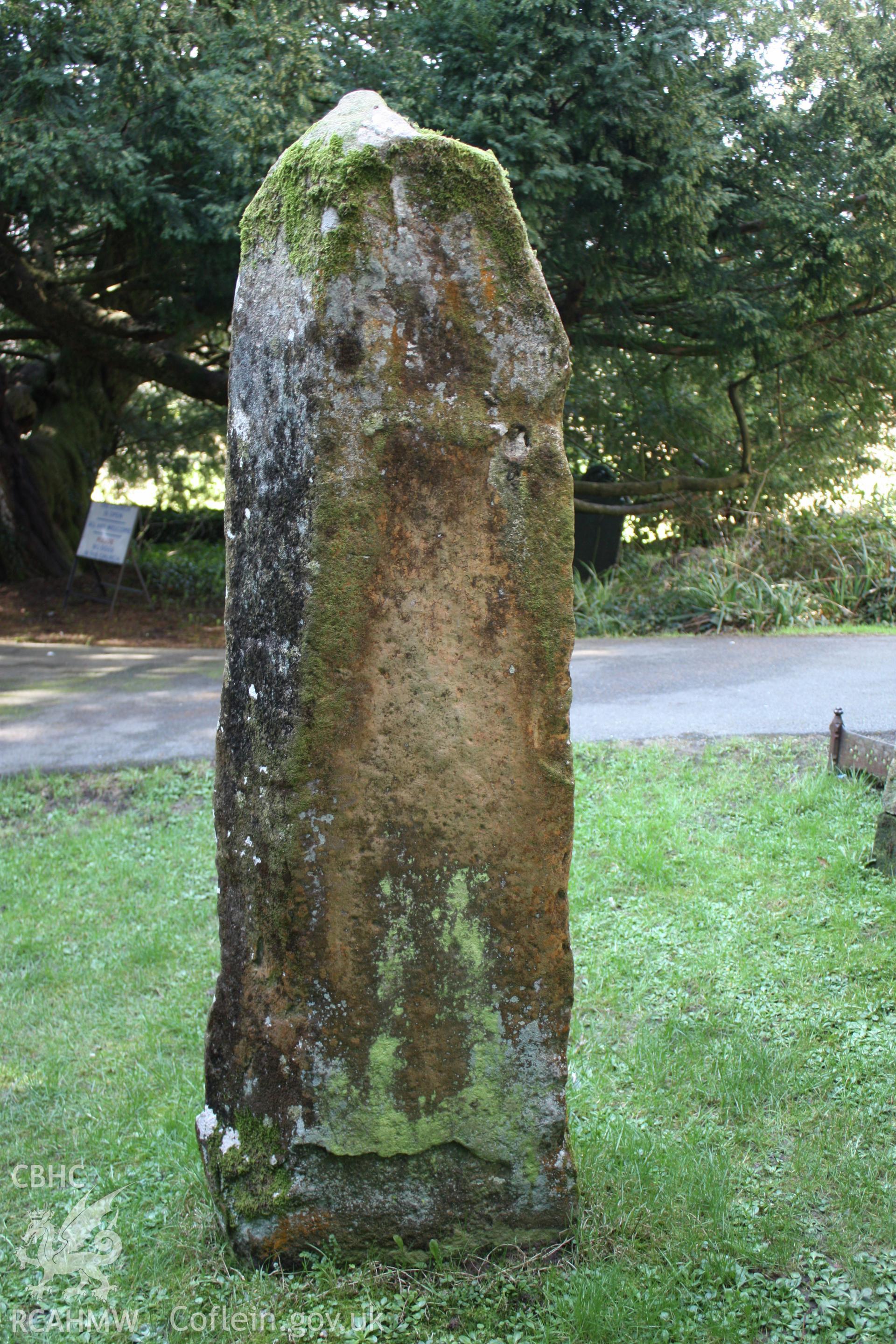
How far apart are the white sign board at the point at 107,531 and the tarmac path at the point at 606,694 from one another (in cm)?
206

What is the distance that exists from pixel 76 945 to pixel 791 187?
9644 millimetres

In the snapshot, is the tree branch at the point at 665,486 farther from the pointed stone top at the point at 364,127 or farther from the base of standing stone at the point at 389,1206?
the base of standing stone at the point at 389,1206

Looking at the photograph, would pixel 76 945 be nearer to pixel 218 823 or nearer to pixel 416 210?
pixel 218 823

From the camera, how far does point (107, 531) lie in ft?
41.9

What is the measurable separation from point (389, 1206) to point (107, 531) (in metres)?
11.4

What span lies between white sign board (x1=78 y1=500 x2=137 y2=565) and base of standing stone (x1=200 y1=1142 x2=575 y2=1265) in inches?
429

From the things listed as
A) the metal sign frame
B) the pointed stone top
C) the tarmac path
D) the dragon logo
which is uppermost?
the pointed stone top

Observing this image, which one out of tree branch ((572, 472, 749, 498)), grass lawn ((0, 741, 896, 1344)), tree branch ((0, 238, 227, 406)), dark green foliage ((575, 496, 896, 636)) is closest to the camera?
grass lawn ((0, 741, 896, 1344))

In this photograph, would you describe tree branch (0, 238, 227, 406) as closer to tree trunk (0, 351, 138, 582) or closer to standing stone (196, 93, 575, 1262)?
tree trunk (0, 351, 138, 582)

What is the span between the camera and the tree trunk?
15.1m

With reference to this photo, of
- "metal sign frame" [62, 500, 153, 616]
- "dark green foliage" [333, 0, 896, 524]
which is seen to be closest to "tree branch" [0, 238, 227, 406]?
"metal sign frame" [62, 500, 153, 616]

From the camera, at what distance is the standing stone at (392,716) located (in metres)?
2.35

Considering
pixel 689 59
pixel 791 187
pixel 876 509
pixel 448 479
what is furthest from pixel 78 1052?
pixel 876 509

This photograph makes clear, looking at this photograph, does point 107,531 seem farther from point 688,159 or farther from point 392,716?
point 392,716
